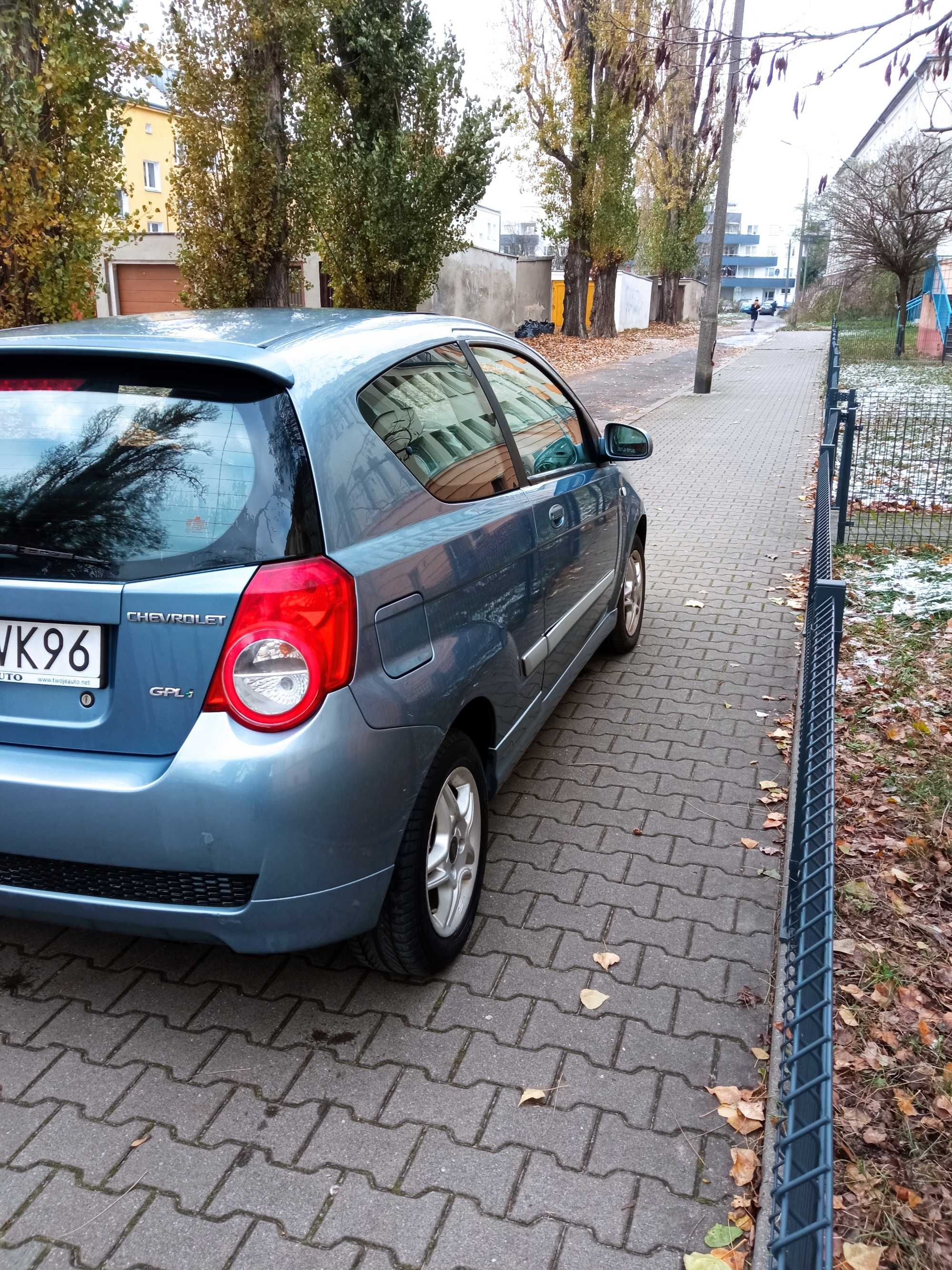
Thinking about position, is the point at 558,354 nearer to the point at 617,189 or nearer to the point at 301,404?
the point at 617,189

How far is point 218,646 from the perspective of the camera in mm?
2365

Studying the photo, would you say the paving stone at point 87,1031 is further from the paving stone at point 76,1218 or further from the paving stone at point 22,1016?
the paving stone at point 76,1218

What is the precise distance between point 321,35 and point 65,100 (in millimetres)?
7674

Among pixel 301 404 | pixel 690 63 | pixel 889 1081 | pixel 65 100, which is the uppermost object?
pixel 65 100

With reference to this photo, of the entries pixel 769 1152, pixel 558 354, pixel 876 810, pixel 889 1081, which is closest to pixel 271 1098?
pixel 769 1152

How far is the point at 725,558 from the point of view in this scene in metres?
8.04

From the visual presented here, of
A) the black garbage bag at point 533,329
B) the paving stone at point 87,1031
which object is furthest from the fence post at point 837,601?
the black garbage bag at point 533,329

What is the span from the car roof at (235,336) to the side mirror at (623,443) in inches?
56.8

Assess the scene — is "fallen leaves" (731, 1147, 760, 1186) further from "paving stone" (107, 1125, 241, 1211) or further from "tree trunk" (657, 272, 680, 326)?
"tree trunk" (657, 272, 680, 326)

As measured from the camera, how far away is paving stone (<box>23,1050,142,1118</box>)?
258 centimetres

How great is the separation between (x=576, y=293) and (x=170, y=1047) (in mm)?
31491

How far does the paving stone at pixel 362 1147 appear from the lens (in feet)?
7.81

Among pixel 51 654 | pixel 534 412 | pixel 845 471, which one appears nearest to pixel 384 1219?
pixel 51 654

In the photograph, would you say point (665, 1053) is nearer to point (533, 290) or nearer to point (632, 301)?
point (533, 290)
